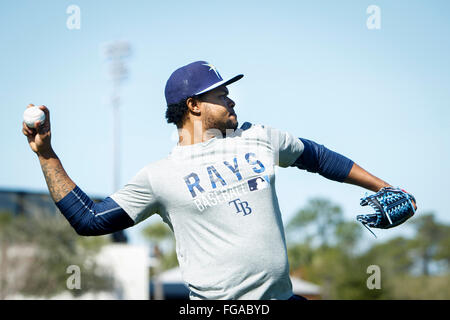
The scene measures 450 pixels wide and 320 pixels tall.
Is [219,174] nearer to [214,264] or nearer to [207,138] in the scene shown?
[207,138]

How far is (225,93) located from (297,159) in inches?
26.5

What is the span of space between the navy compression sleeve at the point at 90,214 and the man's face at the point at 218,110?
2.70 ft

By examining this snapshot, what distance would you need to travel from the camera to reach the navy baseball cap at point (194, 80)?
377 centimetres

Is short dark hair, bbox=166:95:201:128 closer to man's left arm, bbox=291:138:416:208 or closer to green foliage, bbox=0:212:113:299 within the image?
man's left arm, bbox=291:138:416:208

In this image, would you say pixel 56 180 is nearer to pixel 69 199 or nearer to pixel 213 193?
pixel 69 199

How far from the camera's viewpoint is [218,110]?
→ 374 centimetres

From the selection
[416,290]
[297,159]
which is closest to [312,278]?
[416,290]

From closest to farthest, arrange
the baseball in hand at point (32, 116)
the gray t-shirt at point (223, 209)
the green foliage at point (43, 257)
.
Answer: the gray t-shirt at point (223, 209) → the baseball in hand at point (32, 116) → the green foliage at point (43, 257)

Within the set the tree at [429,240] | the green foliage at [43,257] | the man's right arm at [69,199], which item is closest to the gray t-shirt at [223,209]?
the man's right arm at [69,199]

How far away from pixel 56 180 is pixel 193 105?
104 centimetres

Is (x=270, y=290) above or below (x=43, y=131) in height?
below

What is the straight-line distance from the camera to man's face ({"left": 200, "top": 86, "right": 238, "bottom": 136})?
147 inches

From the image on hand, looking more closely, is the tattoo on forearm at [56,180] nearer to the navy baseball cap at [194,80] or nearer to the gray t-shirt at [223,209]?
the gray t-shirt at [223,209]
